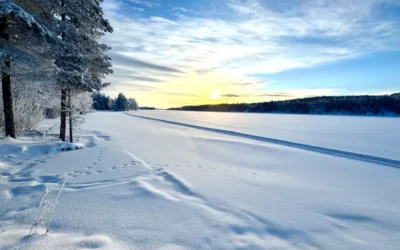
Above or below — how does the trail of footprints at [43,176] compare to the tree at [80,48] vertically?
below

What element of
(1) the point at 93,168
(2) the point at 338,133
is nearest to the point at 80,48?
(1) the point at 93,168

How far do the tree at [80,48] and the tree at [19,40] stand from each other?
75cm

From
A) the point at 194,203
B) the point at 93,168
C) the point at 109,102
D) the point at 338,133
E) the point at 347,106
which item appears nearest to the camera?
the point at 194,203

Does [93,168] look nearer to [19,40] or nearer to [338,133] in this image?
[19,40]

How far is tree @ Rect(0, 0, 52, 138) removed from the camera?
7.29 metres

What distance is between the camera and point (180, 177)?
5.50 meters

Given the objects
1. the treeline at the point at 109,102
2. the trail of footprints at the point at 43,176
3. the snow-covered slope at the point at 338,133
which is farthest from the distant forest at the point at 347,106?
the trail of footprints at the point at 43,176

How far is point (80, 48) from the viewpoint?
9.66 metres

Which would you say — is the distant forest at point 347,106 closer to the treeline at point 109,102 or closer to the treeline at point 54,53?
the treeline at point 109,102

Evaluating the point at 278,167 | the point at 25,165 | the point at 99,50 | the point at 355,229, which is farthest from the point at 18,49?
the point at 355,229

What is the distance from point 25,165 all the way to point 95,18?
282 inches

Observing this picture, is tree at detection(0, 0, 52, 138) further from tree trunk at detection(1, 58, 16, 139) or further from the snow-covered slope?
the snow-covered slope

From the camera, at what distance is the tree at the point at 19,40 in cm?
729

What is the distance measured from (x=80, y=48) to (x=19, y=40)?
6.76 ft
